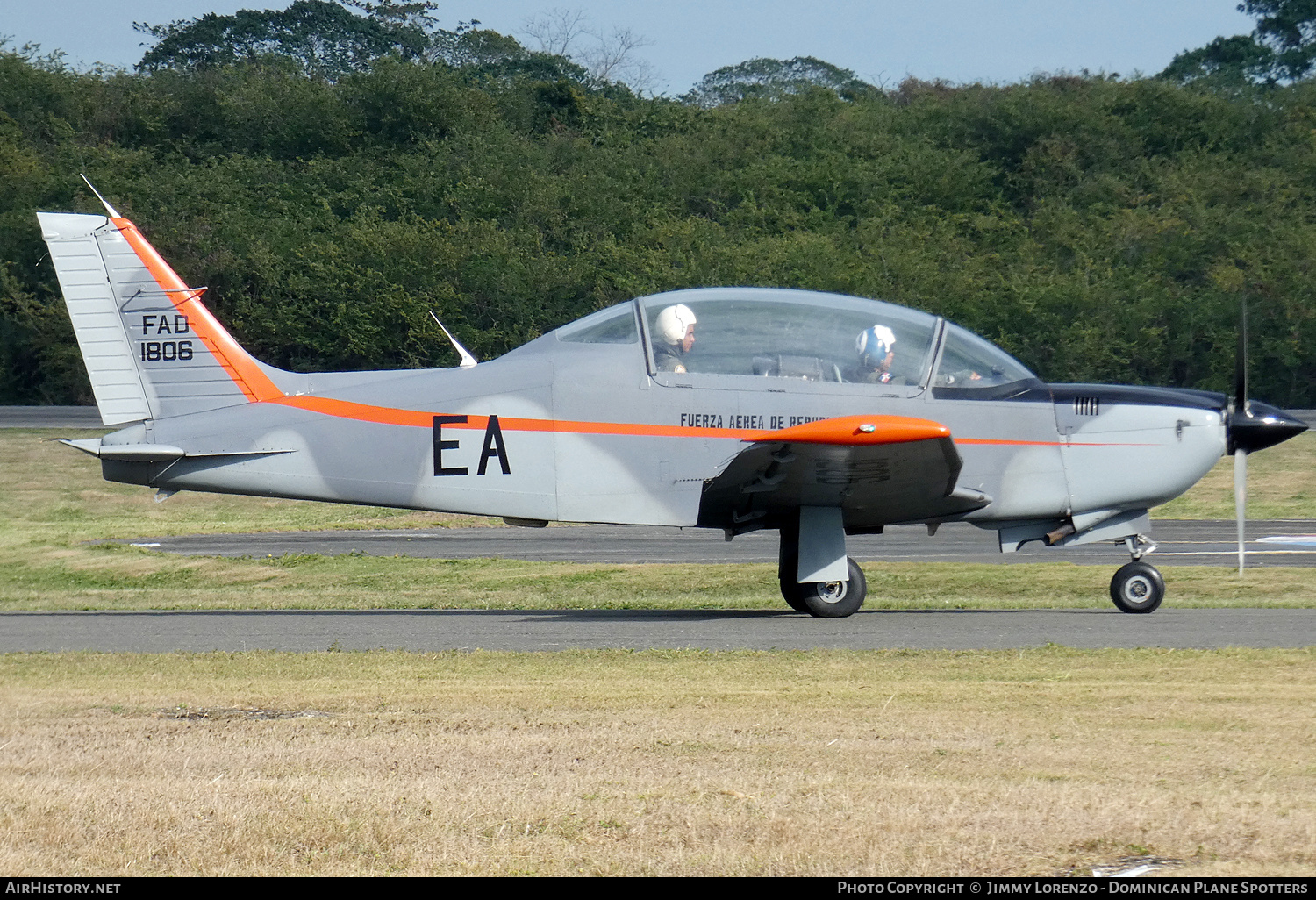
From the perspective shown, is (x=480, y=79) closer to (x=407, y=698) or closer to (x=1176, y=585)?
(x=1176, y=585)

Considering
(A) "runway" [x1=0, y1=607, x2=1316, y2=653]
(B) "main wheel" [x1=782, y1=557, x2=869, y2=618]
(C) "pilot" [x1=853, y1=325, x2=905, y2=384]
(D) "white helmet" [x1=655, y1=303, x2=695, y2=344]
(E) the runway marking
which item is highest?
(D) "white helmet" [x1=655, y1=303, x2=695, y2=344]

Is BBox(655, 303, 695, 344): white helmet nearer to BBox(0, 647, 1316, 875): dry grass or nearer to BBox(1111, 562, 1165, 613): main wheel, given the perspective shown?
BBox(0, 647, 1316, 875): dry grass

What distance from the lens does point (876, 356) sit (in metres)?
11.0

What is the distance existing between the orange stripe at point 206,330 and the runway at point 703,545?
6660 mm

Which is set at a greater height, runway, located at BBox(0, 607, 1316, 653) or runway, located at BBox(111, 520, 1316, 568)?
runway, located at BBox(0, 607, 1316, 653)

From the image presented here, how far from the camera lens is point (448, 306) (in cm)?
4075

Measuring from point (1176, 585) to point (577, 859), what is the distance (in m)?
11.1

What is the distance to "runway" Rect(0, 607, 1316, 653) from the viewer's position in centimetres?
988

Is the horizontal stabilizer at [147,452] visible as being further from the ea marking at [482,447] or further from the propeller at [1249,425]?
the propeller at [1249,425]

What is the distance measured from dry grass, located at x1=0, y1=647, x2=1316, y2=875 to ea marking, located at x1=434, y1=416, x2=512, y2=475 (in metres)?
2.67

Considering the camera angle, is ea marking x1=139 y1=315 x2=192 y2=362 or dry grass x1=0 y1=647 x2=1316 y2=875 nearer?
dry grass x1=0 y1=647 x2=1316 y2=875

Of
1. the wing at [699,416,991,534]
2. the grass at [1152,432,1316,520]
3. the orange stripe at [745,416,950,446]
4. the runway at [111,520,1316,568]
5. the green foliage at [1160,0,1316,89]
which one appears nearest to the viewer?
the orange stripe at [745,416,950,446]

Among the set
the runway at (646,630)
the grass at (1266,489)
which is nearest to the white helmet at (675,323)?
the runway at (646,630)

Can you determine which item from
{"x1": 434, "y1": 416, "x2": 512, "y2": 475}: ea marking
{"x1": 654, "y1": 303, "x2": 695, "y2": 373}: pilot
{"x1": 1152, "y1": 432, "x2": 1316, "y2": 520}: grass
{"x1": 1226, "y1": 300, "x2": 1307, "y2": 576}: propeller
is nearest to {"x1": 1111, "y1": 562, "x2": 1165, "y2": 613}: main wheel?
{"x1": 1226, "y1": 300, "x2": 1307, "y2": 576}: propeller
